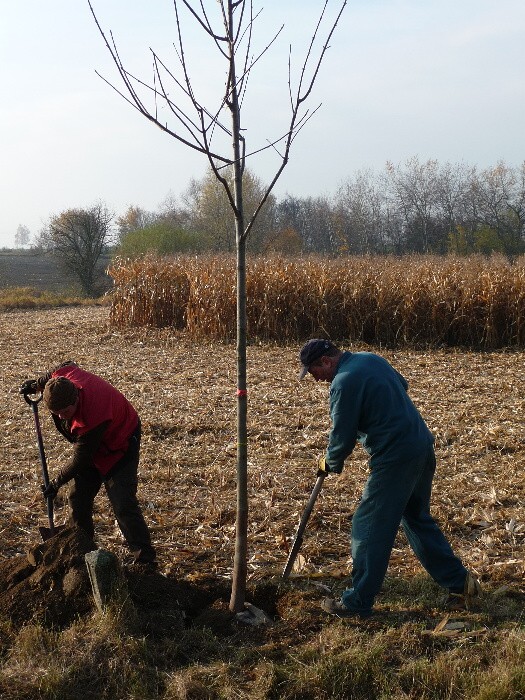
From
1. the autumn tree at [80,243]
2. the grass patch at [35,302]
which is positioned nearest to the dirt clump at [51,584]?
the grass patch at [35,302]

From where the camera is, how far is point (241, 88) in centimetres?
372

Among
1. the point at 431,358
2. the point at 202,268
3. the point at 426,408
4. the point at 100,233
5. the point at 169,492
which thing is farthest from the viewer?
the point at 100,233

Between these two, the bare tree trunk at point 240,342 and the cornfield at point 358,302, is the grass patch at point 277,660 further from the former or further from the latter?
the cornfield at point 358,302

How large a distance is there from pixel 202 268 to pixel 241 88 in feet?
48.8

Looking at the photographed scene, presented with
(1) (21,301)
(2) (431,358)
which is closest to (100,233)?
(1) (21,301)

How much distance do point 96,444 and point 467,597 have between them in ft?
7.97

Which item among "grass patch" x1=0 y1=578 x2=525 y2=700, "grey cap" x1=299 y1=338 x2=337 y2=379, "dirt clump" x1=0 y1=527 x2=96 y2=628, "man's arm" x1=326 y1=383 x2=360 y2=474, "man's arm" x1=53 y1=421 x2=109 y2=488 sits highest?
"grey cap" x1=299 y1=338 x2=337 y2=379

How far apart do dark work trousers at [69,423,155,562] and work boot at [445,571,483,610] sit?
1.97 meters

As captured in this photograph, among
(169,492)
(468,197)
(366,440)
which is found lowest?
(169,492)

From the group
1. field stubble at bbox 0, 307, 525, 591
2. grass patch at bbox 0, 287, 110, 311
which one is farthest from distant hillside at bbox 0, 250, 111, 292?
field stubble at bbox 0, 307, 525, 591

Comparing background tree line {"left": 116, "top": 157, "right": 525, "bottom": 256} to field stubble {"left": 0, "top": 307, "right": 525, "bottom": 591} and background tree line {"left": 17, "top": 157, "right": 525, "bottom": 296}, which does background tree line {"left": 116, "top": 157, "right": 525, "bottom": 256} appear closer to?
background tree line {"left": 17, "top": 157, "right": 525, "bottom": 296}

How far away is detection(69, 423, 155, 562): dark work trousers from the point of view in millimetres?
4867

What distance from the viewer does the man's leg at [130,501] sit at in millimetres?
4863

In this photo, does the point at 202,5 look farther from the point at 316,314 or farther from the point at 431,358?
the point at 316,314
